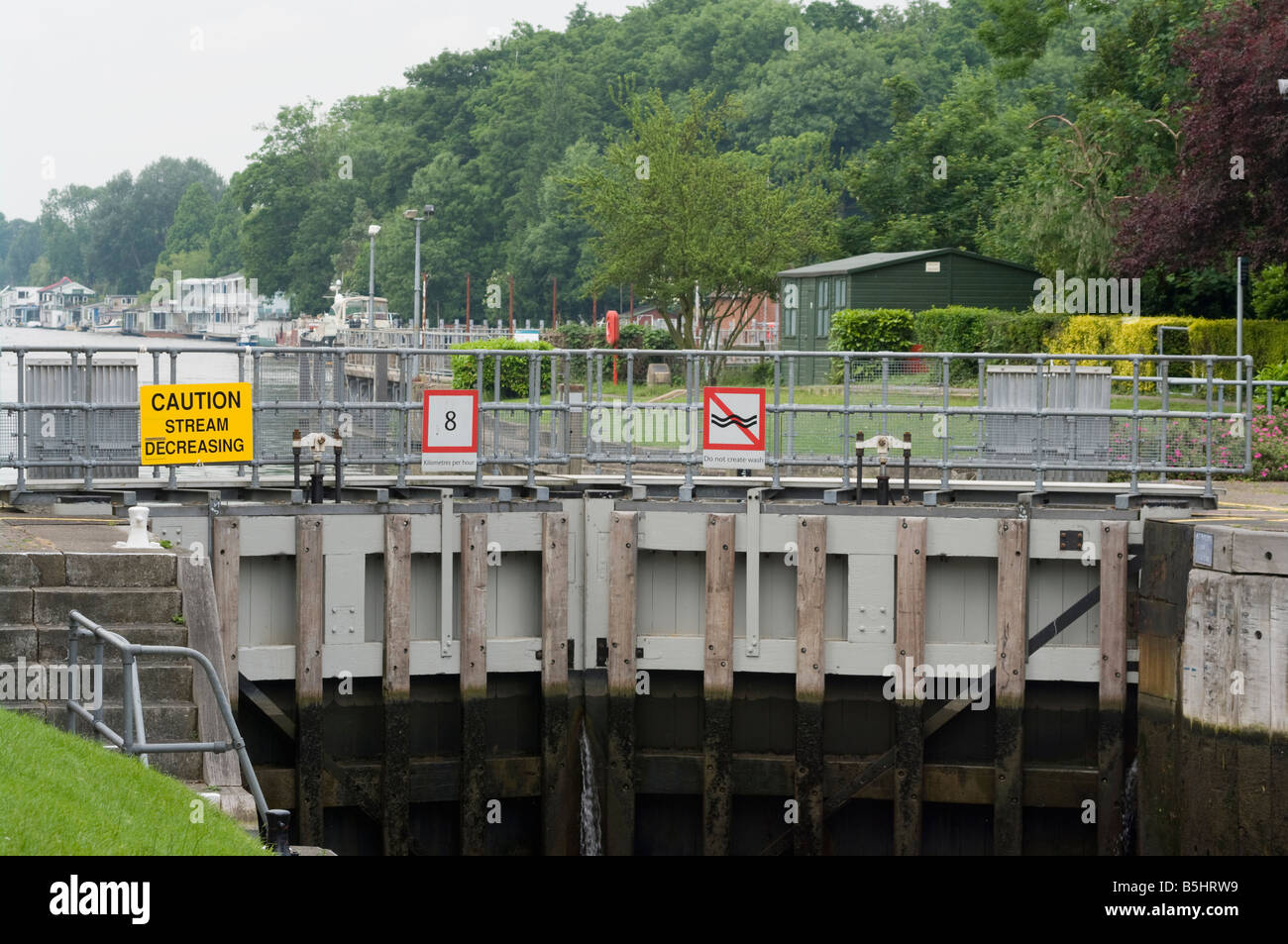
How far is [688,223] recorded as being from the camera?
168ft

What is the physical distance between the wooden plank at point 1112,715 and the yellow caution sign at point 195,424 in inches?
335

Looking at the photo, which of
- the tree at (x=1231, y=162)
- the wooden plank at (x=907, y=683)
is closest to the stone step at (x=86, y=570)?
the wooden plank at (x=907, y=683)

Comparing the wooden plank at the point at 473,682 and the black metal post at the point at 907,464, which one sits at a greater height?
the black metal post at the point at 907,464

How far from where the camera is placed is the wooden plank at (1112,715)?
56.1ft

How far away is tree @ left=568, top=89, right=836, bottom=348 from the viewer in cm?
5119

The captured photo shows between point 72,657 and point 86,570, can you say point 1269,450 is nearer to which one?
point 86,570

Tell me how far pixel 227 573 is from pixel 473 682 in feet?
8.45

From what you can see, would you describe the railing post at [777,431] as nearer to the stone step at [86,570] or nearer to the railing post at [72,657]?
the stone step at [86,570]

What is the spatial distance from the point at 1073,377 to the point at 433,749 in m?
7.89
